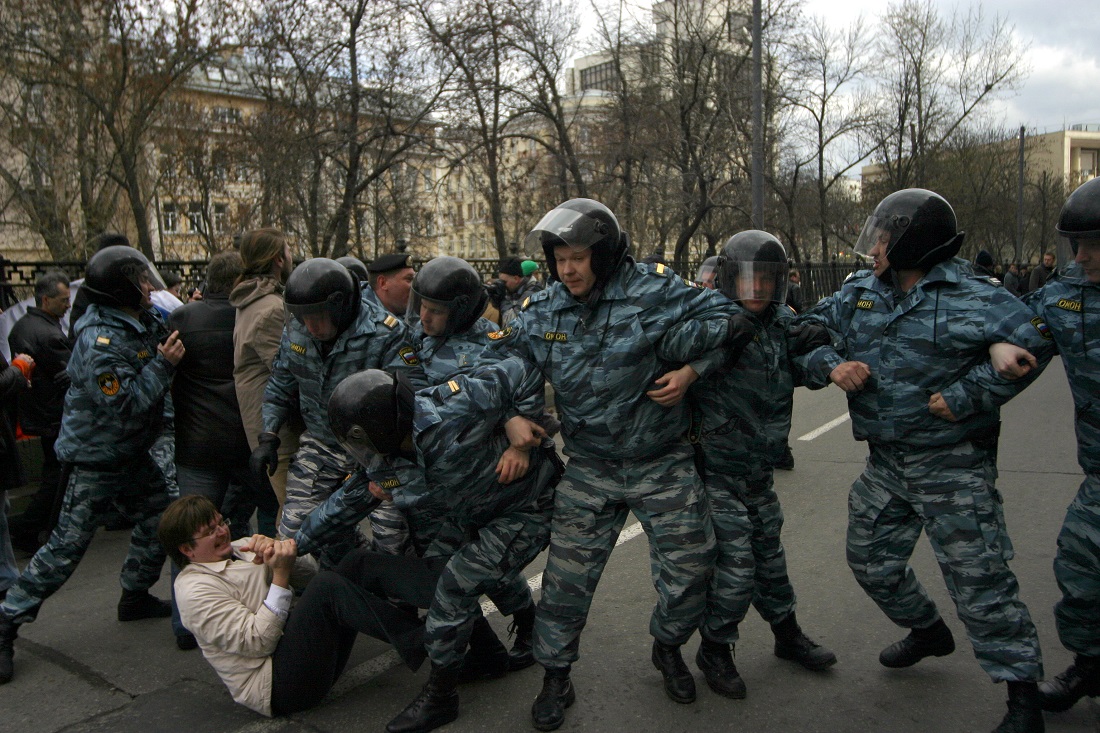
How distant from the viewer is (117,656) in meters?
3.98

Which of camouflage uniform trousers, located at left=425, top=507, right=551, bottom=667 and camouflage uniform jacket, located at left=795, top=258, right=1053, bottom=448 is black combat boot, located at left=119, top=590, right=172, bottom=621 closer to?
camouflage uniform trousers, located at left=425, top=507, right=551, bottom=667

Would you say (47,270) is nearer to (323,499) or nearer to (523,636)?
(323,499)

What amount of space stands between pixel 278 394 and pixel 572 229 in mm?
1759

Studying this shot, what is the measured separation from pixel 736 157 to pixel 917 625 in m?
19.2

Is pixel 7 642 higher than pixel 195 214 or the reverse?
the reverse

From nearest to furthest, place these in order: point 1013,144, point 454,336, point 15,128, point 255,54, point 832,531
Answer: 1. point 454,336
2. point 832,531
3. point 255,54
4. point 15,128
5. point 1013,144

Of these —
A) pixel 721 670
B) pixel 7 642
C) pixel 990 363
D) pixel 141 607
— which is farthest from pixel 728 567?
pixel 7 642

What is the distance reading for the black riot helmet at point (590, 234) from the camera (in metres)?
3.11

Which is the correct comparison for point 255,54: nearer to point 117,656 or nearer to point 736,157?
point 736,157

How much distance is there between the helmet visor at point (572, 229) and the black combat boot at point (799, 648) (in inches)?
71.2

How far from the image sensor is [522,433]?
302cm

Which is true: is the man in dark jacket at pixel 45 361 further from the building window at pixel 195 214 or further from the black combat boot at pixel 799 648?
the building window at pixel 195 214

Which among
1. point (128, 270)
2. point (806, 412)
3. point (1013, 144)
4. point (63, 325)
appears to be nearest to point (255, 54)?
point (63, 325)

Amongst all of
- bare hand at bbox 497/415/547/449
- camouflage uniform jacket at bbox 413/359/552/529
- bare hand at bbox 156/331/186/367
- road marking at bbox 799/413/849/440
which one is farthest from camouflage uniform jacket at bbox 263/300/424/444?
road marking at bbox 799/413/849/440
